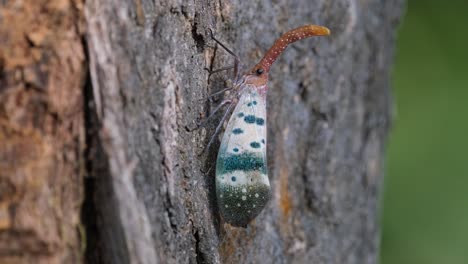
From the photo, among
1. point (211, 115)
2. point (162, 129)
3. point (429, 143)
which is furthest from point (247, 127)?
point (429, 143)

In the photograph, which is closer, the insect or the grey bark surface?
the grey bark surface

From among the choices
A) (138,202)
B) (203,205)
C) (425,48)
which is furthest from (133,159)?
(425,48)

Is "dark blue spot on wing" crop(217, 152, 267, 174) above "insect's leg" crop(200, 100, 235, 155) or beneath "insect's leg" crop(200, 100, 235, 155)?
beneath

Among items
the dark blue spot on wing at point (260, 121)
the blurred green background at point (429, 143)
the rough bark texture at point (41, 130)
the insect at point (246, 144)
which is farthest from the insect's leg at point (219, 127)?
the blurred green background at point (429, 143)

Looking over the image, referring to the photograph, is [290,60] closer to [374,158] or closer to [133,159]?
[374,158]

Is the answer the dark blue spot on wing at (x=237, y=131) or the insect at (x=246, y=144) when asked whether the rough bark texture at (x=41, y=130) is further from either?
the dark blue spot on wing at (x=237, y=131)

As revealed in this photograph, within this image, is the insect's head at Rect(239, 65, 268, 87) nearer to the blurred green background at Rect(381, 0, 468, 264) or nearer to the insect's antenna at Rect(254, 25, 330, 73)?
the insect's antenna at Rect(254, 25, 330, 73)

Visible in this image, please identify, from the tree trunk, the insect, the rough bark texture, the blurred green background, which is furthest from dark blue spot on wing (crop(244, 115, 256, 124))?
the blurred green background

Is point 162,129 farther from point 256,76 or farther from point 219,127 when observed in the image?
point 256,76
